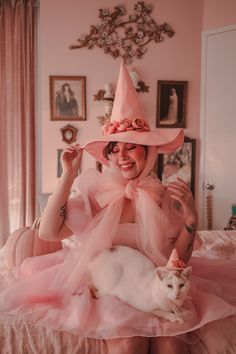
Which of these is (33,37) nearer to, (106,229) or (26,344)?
(106,229)

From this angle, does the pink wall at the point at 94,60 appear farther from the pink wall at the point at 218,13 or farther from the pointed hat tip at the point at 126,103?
the pointed hat tip at the point at 126,103

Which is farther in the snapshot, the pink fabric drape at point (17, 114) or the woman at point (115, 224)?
the pink fabric drape at point (17, 114)

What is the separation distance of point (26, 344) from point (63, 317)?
0.38 ft

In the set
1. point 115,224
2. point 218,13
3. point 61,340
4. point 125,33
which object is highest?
point 218,13

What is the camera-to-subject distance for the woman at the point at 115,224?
2.84 ft

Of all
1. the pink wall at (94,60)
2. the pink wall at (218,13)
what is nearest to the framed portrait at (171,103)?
the pink wall at (94,60)

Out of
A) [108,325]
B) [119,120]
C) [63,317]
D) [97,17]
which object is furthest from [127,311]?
[97,17]

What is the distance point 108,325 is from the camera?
804 millimetres

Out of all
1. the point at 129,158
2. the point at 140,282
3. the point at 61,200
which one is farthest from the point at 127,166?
the point at 140,282

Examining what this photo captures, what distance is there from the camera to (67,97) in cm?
290

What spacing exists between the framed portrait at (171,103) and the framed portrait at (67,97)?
2.36 ft

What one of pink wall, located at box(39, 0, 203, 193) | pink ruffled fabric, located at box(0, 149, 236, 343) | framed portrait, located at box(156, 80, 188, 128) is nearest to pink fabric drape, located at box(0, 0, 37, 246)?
pink wall, located at box(39, 0, 203, 193)

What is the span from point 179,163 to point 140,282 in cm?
220

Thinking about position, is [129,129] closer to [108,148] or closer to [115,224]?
[108,148]
